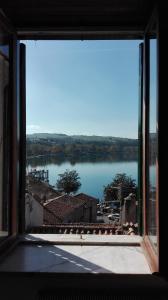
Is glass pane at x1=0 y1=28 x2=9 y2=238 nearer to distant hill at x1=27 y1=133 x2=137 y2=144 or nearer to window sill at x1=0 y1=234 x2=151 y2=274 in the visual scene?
window sill at x1=0 y1=234 x2=151 y2=274

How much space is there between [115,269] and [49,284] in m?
0.54

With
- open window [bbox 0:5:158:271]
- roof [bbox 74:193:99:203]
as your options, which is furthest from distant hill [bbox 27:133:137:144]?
roof [bbox 74:193:99:203]

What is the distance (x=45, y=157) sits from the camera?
5.41 meters

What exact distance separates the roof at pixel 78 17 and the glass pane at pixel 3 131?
285 millimetres

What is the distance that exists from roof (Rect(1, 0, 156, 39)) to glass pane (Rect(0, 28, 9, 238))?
0.28 metres

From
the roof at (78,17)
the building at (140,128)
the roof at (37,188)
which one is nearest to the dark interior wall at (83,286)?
the building at (140,128)

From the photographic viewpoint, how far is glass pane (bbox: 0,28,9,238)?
3951 millimetres

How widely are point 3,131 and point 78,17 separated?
1.23 m

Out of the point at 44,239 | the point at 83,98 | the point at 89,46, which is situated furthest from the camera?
the point at 83,98

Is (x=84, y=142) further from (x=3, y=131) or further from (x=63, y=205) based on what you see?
(x=63, y=205)

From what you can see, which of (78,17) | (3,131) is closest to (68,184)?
(3,131)

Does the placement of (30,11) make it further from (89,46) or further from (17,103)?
(89,46)

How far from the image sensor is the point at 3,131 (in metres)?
4.00

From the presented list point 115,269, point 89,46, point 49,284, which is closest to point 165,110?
point 115,269
